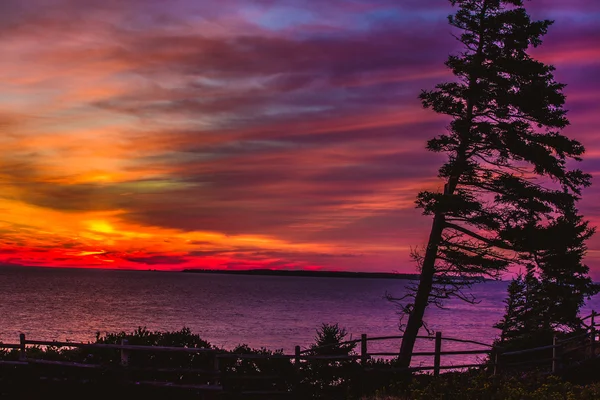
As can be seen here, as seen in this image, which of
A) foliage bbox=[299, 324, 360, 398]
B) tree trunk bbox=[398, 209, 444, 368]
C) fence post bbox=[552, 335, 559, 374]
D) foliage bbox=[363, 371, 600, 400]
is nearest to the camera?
foliage bbox=[363, 371, 600, 400]

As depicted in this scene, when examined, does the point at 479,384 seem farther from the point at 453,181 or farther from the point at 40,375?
the point at 40,375

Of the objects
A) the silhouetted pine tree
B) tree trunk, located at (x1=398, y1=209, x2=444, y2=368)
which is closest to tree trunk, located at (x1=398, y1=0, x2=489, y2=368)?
tree trunk, located at (x1=398, y1=209, x2=444, y2=368)

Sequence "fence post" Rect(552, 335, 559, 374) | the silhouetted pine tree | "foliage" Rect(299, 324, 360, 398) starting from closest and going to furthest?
"foliage" Rect(299, 324, 360, 398)
"fence post" Rect(552, 335, 559, 374)
the silhouetted pine tree

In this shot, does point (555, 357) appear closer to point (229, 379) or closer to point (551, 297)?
point (229, 379)

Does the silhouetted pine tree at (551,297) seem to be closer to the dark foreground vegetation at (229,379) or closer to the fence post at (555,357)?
the fence post at (555,357)

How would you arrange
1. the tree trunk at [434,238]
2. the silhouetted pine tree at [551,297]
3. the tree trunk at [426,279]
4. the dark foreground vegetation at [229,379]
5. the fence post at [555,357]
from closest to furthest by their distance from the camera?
the dark foreground vegetation at [229,379] → the fence post at [555,357] → the tree trunk at [434,238] → the tree trunk at [426,279] → the silhouetted pine tree at [551,297]

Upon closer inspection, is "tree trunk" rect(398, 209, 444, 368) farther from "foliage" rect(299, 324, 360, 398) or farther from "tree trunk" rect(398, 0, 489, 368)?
"foliage" rect(299, 324, 360, 398)

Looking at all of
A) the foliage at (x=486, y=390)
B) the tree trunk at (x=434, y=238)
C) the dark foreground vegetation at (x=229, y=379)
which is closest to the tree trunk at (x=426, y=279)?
the tree trunk at (x=434, y=238)

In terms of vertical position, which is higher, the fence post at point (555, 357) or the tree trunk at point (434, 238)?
the tree trunk at point (434, 238)

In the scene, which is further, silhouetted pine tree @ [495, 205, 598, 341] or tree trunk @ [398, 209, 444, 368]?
silhouetted pine tree @ [495, 205, 598, 341]

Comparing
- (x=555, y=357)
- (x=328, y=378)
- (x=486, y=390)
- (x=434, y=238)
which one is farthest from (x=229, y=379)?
(x=555, y=357)

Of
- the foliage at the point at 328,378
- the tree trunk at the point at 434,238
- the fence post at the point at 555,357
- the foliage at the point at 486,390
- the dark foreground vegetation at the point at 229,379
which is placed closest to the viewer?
the foliage at the point at 486,390

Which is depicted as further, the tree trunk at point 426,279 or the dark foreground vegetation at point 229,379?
the tree trunk at point 426,279

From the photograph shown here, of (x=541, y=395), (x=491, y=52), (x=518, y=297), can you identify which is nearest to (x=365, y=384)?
(x=541, y=395)
